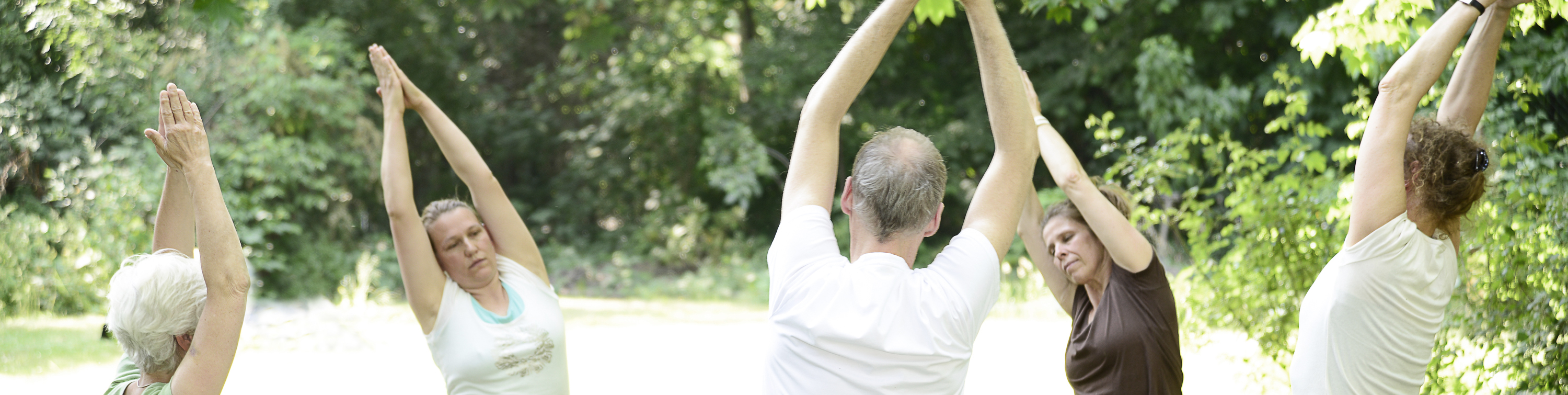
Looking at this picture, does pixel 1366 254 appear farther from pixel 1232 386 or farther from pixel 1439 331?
pixel 1232 386

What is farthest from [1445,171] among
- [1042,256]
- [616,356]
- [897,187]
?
[616,356]

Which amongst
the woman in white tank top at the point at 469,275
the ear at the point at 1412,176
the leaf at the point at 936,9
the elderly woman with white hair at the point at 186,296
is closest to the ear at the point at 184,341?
the elderly woman with white hair at the point at 186,296

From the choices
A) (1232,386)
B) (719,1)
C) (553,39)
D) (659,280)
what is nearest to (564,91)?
(553,39)

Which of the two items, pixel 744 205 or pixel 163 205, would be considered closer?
pixel 163 205

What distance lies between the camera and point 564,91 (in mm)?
15156

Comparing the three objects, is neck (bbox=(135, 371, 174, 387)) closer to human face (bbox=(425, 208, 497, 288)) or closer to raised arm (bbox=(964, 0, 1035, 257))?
human face (bbox=(425, 208, 497, 288))

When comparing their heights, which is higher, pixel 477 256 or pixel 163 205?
pixel 163 205

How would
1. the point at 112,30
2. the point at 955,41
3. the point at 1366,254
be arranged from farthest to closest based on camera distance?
the point at 955,41
the point at 112,30
the point at 1366,254

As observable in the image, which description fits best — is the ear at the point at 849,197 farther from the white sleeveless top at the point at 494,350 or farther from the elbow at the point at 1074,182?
the white sleeveless top at the point at 494,350

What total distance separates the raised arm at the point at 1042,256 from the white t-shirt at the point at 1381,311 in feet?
2.22

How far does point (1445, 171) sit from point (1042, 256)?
0.97 metres

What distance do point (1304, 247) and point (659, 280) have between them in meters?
9.24

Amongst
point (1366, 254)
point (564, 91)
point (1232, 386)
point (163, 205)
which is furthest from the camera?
point (564, 91)

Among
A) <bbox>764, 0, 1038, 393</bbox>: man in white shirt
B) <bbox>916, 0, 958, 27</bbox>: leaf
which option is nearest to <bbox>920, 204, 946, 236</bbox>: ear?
<bbox>764, 0, 1038, 393</bbox>: man in white shirt
